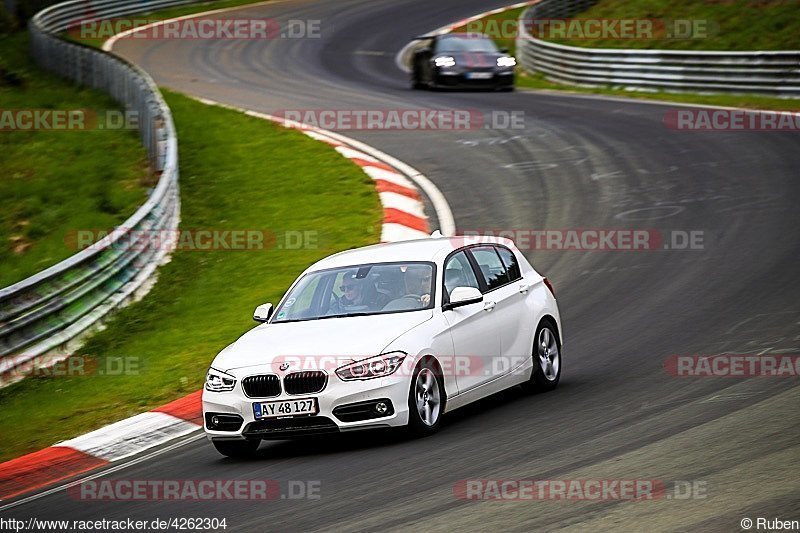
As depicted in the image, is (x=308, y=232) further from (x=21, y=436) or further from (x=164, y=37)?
(x=164, y=37)

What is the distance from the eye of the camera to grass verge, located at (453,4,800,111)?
24.9m

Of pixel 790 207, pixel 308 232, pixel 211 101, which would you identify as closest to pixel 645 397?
pixel 790 207

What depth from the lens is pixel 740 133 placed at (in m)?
21.8

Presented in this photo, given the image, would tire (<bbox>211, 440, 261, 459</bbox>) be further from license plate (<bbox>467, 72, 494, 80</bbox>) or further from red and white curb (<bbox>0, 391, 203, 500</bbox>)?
license plate (<bbox>467, 72, 494, 80</bbox>)

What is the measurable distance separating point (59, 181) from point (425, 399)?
14089 millimetres

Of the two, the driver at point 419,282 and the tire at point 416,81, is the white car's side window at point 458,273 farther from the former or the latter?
the tire at point 416,81

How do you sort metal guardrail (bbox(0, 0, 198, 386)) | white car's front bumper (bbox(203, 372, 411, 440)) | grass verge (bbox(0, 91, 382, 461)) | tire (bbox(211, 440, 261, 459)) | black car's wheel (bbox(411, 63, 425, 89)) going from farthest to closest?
black car's wheel (bbox(411, 63, 425, 89))
metal guardrail (bbox(0, 0, 198, 386))
grass verge (bbox(0, 91, 382, 461))
tire (bbox(211, 440, 261, 459))
white car's front bumper (bbox(203, 372, 411, 440))

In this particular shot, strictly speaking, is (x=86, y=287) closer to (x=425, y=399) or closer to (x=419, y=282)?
(x=419, y=282)

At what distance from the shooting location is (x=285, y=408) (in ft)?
29.9

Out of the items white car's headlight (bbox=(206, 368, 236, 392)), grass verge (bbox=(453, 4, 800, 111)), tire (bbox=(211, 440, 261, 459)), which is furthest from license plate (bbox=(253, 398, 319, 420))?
grass verge (bbox=(453, 4, 800, 111))

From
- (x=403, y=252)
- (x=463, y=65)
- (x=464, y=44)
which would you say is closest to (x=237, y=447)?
(x=403, y=252)

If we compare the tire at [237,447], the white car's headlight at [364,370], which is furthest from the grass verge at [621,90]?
the tire at [237,447]

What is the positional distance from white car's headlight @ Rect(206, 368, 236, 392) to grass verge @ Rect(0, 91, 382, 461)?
2234 mm

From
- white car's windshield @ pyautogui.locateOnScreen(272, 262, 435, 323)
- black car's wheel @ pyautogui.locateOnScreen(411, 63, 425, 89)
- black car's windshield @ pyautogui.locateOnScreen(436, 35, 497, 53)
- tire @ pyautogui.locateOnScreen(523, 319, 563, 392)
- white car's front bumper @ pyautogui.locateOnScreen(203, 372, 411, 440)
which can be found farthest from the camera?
black car's wheel @ pyautogui.locateOnScreen(411, 63, 425, 89)
